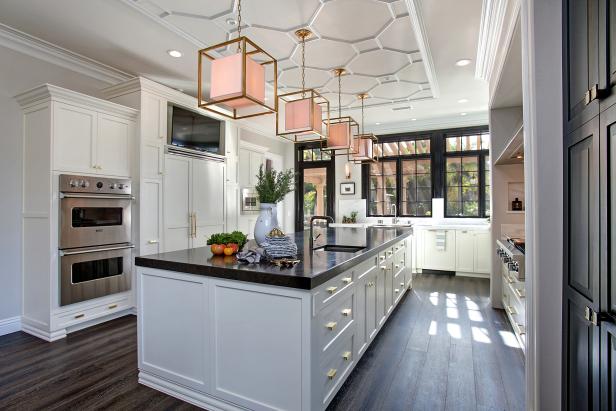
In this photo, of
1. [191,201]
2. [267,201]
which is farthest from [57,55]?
[267,201]

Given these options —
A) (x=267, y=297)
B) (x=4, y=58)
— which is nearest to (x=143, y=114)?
(x=4, y=58)

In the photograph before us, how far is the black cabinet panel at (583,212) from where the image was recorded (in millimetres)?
1193

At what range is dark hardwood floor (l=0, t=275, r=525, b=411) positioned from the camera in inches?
82.4

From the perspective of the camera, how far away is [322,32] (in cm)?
328

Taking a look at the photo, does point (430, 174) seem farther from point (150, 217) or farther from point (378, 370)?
point (150, 217)

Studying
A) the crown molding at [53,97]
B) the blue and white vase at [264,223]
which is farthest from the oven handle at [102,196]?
the blue and white vase at [264,223]

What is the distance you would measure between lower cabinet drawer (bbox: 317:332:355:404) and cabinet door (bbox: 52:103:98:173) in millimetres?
3060

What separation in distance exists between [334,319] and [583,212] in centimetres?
131

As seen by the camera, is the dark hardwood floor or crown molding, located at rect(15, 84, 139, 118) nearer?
the dark hardwood floor

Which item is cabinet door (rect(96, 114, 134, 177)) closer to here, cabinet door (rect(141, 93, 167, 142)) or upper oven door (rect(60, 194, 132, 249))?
cabinet door (rect(141, 93, 167, 142))

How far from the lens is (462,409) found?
2.02 m

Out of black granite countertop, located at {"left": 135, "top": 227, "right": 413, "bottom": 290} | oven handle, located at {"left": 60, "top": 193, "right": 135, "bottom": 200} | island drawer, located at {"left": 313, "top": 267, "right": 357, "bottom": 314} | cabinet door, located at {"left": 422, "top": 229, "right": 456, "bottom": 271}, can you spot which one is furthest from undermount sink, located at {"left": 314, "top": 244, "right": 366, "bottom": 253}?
cabinet door, located at {"left": 422, "top": 229, "right": 456, "bottom": 271}

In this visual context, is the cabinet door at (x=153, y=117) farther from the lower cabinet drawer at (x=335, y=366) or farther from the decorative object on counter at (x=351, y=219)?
→ the decorative object on counter at (x=351, y=219)

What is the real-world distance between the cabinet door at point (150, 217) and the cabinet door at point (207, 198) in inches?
22.7
